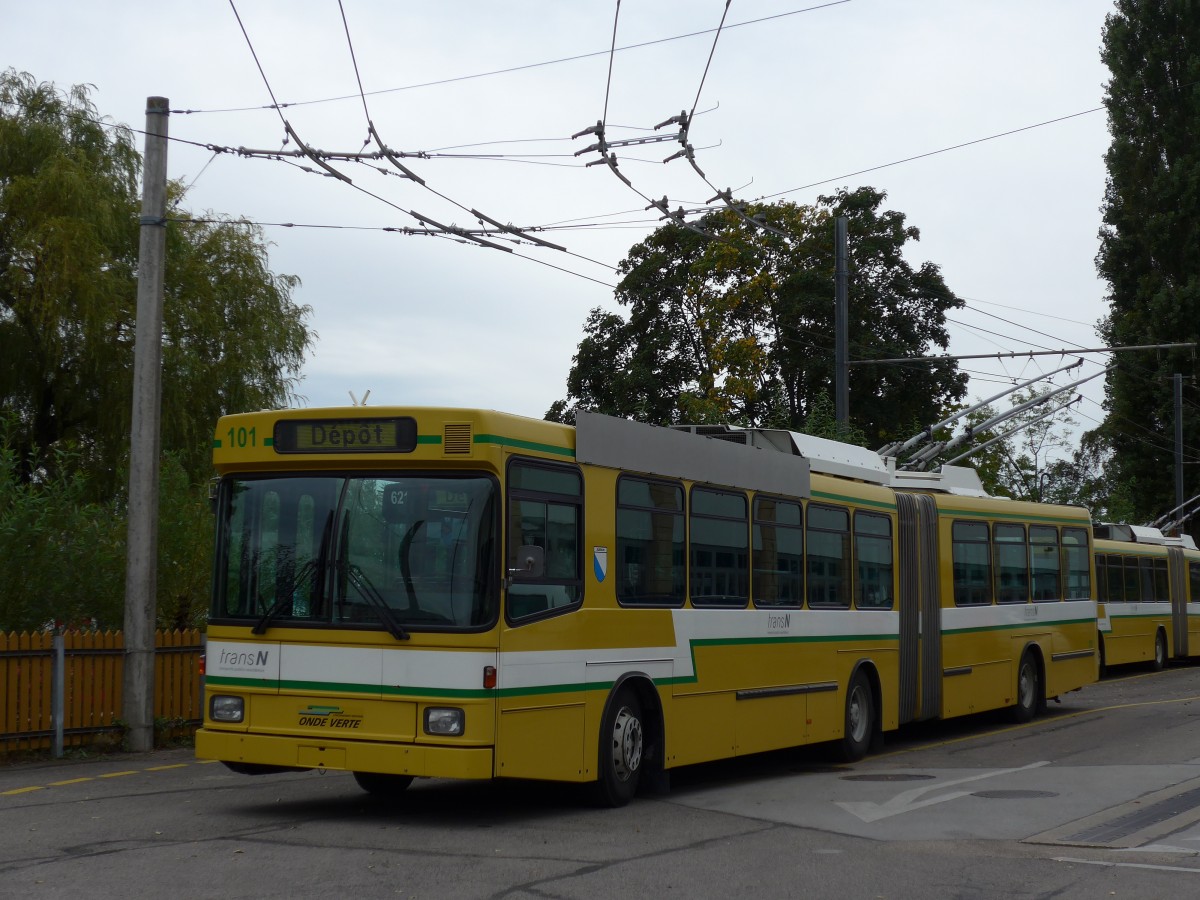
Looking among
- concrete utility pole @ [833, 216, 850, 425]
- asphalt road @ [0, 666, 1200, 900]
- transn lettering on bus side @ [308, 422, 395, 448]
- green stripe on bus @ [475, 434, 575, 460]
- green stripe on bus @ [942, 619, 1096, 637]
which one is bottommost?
asphalt road @ [0, 666, 1200, 900]

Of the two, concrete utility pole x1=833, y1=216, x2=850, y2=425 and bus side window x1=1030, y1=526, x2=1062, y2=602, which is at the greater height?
concrete utility pole x1=833, y1=216, x2=850, y2=425

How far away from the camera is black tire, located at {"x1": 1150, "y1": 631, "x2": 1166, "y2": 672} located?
3400 cm

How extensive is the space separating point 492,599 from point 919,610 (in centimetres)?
817

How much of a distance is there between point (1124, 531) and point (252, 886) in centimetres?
2879

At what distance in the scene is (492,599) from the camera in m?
10.1

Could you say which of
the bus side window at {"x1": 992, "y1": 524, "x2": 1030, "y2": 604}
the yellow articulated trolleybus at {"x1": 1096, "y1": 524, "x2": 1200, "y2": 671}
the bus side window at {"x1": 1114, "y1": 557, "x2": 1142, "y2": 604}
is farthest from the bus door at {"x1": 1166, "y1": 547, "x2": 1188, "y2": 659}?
the bus side window at {"x1": 992, "y1": 524, "x2": 1030, "y2": 604}

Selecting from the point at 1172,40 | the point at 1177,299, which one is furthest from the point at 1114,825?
the point at 1172,40

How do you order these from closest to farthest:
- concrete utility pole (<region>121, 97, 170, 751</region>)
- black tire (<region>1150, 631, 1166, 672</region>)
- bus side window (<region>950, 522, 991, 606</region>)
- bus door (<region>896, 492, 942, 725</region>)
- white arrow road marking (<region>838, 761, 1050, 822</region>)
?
white arrow road marking (<region>838, 761, 1050, 822</region>) → concrete utility pole (<region>121, 97, 170, 751</region>) → bus door (<region>896, 492, 942, 725</region>) → bus side window (<region>950, 522, 991, 606</region>) → black tire (<region>1150, 631, 1166, 672</region>)

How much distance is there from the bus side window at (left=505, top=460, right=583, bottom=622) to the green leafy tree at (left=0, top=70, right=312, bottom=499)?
16267mm

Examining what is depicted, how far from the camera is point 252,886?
25.8ft

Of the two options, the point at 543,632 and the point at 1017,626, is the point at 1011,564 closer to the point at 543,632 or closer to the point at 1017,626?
the point at 1017,626

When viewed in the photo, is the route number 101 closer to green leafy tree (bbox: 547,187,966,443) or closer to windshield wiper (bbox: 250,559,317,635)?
windshield wiper (bbox: 250,559,317,635)

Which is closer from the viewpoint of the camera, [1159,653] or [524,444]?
[524,444]

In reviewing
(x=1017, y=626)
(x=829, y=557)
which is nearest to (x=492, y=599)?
(x=829, y=557)
